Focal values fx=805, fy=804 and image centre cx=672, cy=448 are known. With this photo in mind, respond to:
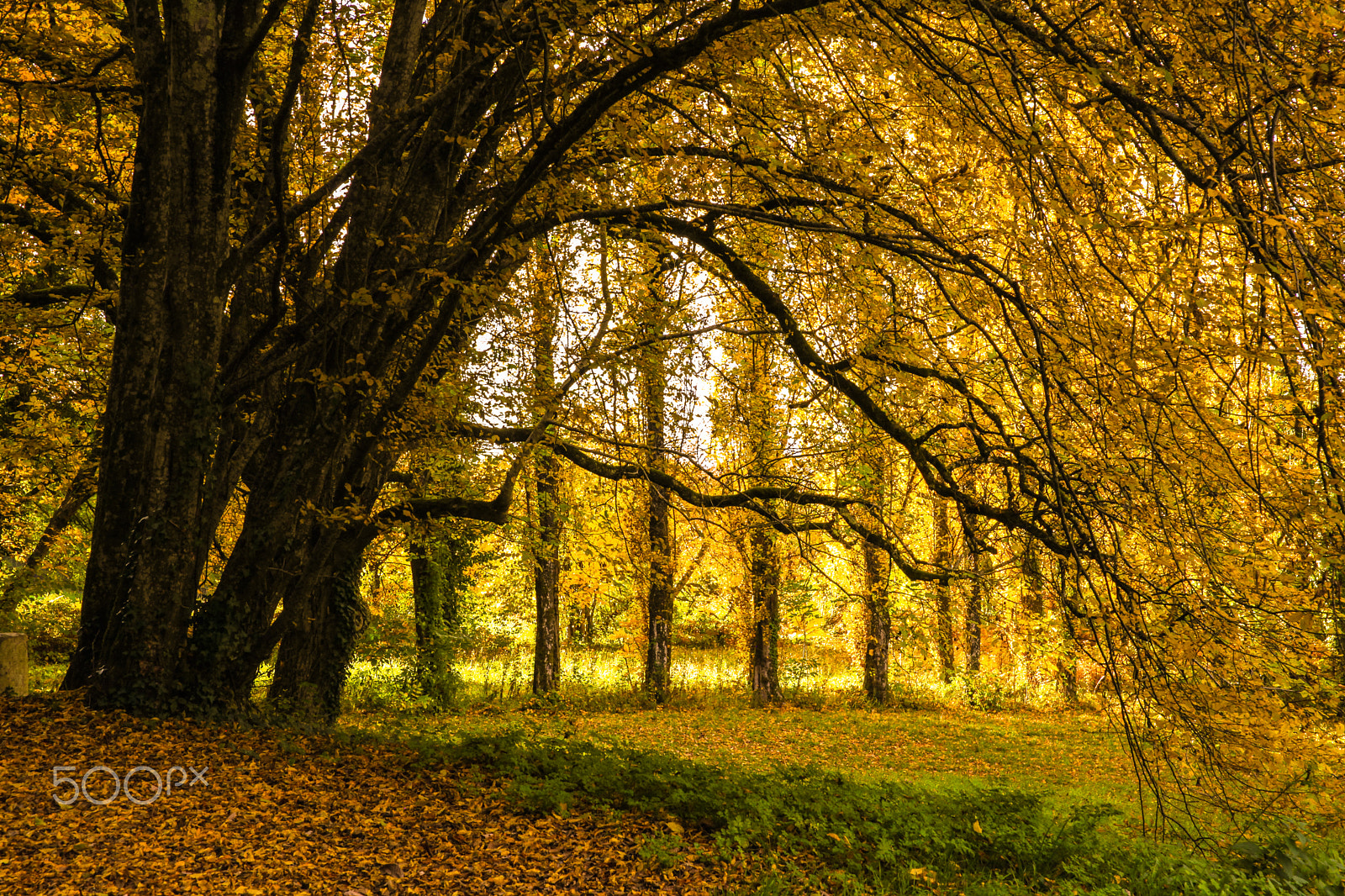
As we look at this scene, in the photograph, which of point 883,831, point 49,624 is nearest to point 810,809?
point 883,831

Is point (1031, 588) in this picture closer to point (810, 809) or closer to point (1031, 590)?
point (1031, 590)

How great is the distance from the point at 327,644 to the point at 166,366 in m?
4.51

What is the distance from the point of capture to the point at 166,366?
517cm

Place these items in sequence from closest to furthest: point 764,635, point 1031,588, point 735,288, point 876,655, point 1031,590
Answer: point 1031,588 → point 1031,590 → point 735,288 → point 764,635 → point 876,655

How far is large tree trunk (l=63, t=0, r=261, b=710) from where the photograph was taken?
503 cm

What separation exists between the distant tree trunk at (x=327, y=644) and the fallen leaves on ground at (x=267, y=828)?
3.08 metres

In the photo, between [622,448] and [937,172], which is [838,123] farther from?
[622,448]

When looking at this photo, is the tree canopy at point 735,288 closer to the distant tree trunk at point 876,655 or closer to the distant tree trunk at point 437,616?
the distant tree trunk at point 437,616

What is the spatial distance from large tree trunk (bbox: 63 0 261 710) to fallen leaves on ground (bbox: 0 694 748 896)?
49 centimetres

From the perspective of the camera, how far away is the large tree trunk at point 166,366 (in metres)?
5.03

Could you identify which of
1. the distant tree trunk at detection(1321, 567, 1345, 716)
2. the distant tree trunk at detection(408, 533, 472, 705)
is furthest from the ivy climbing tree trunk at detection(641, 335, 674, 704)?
the distant tree trunk at detection(1321, 567, 1345, 716)

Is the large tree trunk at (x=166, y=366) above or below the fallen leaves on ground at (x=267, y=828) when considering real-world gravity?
above

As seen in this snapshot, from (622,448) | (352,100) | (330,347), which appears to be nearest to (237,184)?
(352,100)

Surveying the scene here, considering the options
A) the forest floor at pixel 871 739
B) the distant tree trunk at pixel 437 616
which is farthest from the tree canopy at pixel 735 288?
the distant tree trunk at pixel 437 616
